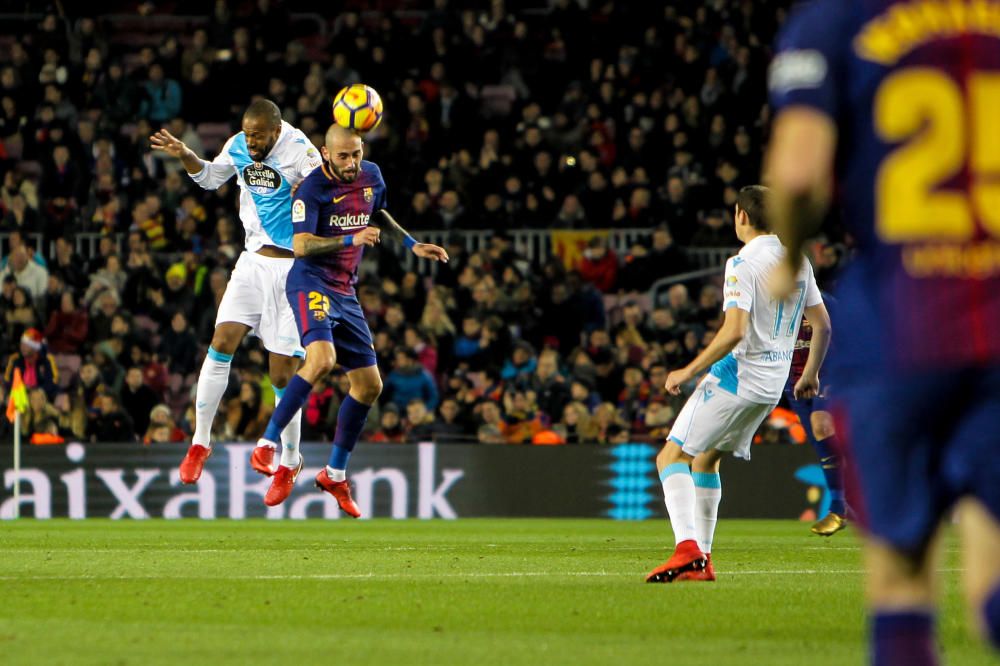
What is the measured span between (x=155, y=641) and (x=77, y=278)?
1707cm

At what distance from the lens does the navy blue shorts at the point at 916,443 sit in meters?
3.58

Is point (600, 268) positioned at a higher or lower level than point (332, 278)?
higher

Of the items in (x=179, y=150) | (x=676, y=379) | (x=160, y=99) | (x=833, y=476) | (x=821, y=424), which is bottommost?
(x=833, y=476)

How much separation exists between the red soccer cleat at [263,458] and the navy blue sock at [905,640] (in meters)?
8.58

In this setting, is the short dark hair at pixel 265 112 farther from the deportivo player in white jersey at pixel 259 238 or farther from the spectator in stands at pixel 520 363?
the spectator in stands at pixel 520 363

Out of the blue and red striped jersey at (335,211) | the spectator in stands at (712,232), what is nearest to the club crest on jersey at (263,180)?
the blue and red striped jersey at (335,211)

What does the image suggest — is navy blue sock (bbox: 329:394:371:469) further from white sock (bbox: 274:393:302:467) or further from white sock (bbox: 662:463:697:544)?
white sock (bbox: 662:463:697:544)

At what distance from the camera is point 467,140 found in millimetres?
24797

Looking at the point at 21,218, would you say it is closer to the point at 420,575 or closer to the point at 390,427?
the point at 390,427

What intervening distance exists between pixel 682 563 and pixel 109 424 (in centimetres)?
1252

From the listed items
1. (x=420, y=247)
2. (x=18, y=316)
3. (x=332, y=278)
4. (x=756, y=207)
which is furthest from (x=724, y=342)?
(x=18, y=316)

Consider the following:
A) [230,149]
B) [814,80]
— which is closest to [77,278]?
[230,149]

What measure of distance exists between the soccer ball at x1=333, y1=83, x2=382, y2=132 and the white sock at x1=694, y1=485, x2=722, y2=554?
4093 mm

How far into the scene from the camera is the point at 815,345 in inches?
402
